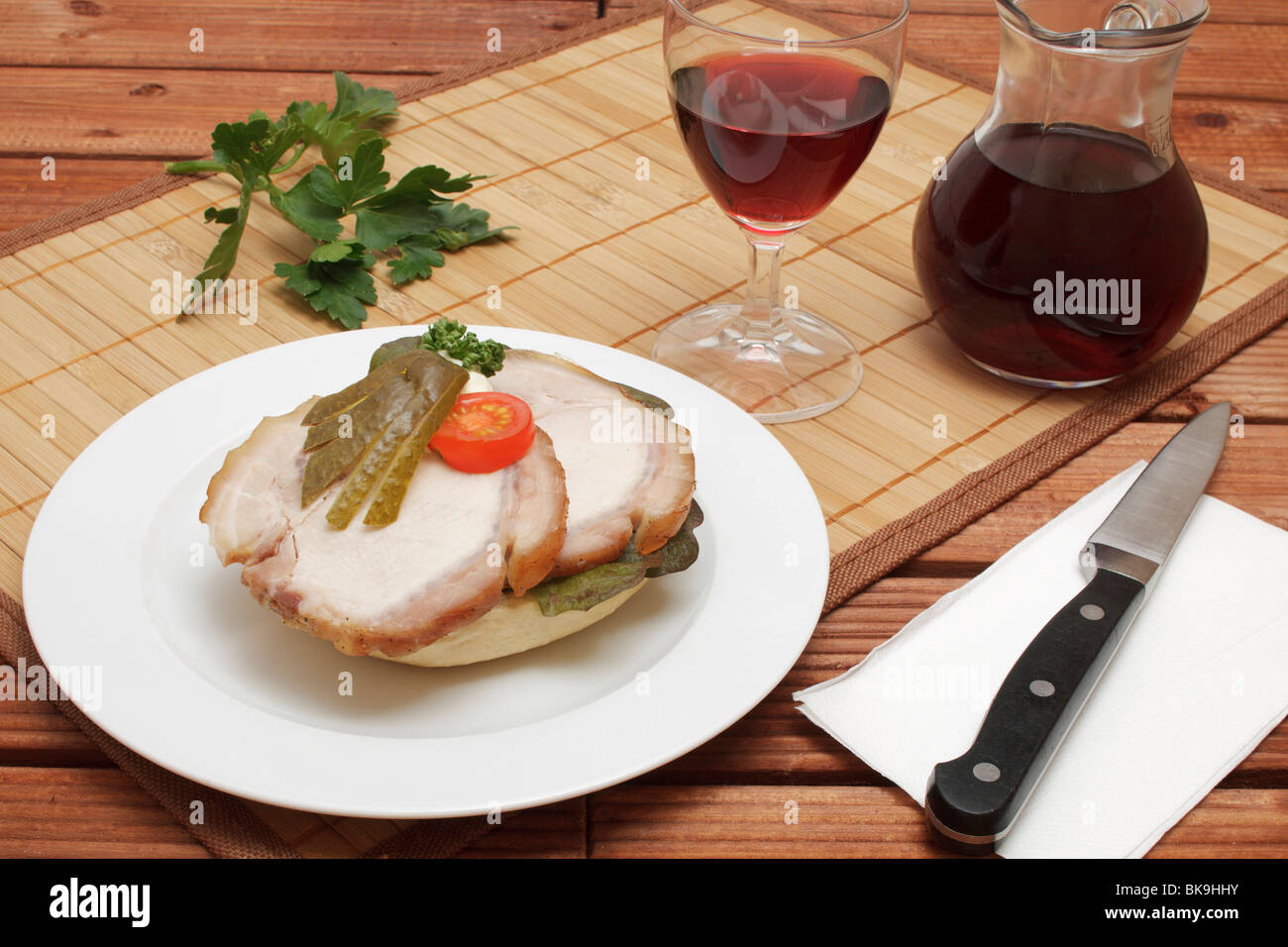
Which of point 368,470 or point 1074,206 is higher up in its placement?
point 1074,206

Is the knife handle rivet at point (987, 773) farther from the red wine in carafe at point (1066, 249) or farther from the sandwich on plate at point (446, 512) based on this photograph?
the red wine in carafe at point (1066, 249)

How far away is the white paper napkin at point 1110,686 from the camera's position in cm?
125

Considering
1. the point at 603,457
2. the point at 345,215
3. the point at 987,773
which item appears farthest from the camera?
the point at 345,215

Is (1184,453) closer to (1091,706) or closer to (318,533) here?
(1091,706)

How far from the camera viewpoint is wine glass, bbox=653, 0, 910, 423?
1.62 metres

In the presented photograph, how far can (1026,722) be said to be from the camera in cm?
125

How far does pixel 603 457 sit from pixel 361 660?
35 centimetres

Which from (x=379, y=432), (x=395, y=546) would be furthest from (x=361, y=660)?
(x=379, y=432)

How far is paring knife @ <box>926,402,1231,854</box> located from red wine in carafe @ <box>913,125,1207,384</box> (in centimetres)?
18

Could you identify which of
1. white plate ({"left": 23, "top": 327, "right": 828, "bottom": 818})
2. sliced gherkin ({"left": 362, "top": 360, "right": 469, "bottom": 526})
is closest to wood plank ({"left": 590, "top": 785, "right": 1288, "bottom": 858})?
white plate ({"left": 23, "top": 327, "right": 828, "bottom": 818})

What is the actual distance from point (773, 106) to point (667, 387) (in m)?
0.39

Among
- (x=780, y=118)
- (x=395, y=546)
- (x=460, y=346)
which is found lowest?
(x=395, y=546)

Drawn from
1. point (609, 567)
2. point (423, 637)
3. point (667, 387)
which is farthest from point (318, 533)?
point (667, 387)

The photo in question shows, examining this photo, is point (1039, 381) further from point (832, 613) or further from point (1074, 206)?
point (832, 613)
